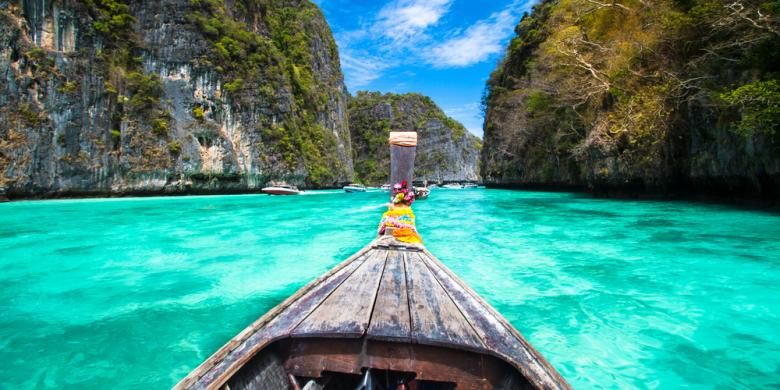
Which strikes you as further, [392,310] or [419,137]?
[419,137]

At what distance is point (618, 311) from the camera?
12.6ft

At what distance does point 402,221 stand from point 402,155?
2324 mm

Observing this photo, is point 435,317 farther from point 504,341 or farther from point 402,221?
point 402,221

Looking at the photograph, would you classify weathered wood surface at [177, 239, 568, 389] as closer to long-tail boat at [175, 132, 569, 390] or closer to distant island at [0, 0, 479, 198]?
long-tail boat at [175, 132, 569, 390]

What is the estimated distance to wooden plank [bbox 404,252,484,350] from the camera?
1.75 metres

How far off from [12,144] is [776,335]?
105 ft

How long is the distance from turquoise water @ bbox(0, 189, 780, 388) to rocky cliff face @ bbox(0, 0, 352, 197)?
769 inches

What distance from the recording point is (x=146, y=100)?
91.8 ft

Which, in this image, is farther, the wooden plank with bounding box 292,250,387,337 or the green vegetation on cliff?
the green vegetation on cliff

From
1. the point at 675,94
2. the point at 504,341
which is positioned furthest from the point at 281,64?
the point at 504,341

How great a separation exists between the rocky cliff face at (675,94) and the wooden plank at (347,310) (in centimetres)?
991

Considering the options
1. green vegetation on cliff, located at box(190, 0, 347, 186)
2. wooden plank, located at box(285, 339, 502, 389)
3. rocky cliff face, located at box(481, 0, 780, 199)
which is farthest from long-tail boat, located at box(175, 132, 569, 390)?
green vegetation on cliff, located at box(190, 0, 347, 186)

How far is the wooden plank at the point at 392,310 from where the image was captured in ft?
5.92

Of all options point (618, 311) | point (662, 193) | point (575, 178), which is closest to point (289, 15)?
point (575, 178)
